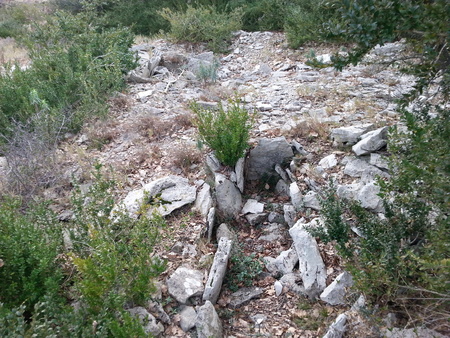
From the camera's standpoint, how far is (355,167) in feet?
12.6

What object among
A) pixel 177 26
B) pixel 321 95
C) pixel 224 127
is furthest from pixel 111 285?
pixel 177 26

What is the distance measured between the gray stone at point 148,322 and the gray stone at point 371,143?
248 centimetres

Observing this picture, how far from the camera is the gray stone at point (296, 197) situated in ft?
12.3

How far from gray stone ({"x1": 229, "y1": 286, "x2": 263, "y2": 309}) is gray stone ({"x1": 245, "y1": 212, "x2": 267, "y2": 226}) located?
74cm

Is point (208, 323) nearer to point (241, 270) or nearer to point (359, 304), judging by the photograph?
point (241, 270)

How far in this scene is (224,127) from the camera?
13.3 ft

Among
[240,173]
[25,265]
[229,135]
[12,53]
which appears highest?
[25,265]

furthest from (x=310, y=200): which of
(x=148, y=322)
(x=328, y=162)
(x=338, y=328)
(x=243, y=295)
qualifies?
(x=148, y=322)

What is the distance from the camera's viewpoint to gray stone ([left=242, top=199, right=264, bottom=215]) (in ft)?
12.9

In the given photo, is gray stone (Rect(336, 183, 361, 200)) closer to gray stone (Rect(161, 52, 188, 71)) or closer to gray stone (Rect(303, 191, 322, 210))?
gray stone (Rect(303, 191, 322, 210))

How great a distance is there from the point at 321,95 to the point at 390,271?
11.6ft

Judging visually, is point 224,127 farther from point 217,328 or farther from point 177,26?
point 177,26

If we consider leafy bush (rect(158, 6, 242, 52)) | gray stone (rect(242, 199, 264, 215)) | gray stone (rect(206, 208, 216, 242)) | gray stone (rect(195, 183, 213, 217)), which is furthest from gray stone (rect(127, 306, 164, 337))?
leafy bush (rect(158, 6, 242, 52))

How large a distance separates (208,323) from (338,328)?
0.90 metres
